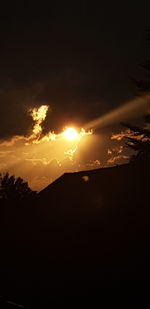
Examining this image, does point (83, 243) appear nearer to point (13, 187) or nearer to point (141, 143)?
point (141, 143)

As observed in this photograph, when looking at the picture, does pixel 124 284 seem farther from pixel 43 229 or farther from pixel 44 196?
pixel 44 196

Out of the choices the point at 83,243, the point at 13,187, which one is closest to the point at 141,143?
the point at 83,243

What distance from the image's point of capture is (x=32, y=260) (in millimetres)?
20859

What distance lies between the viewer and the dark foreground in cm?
1655

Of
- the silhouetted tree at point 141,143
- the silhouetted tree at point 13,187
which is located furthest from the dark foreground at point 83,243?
the silhouetted tree at point 13,187

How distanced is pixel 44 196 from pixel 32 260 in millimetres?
4406

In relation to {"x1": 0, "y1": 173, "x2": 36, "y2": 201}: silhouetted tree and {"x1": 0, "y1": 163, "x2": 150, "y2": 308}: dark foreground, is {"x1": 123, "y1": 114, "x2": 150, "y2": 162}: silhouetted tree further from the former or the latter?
{"x1": 0, "y1": 173, "x2": 36, "y2": 201}: silhouetted tree

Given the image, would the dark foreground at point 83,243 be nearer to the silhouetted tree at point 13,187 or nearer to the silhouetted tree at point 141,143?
the silhouetted tree at point 141,143

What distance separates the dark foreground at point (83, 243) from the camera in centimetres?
1655

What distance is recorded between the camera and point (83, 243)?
18734 mm

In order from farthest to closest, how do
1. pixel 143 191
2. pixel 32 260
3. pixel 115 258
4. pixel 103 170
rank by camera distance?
pixel 103 170 < pixel 32 260 < pixel 143 191 < pixel 115 258

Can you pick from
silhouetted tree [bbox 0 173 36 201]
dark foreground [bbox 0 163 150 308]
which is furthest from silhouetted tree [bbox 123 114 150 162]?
silhouetted tree [bbox 0 173 36 201]

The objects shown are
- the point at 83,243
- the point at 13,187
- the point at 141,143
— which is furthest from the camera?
the point at 13,187

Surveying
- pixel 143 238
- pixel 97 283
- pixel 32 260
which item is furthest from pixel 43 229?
pixel 143 238
